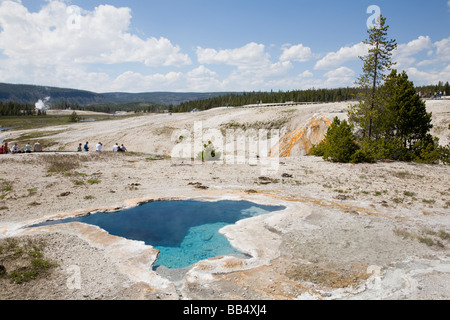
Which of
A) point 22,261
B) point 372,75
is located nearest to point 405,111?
point 372,75

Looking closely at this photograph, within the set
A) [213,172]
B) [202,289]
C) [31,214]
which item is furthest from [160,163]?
[202,289]

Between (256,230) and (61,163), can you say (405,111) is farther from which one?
(61,163)

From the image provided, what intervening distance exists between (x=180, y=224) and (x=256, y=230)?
11.8ft

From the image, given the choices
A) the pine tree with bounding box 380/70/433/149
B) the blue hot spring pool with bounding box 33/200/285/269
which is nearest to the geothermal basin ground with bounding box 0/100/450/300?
the blue hot spring pool with bounding box 33/200/285/269

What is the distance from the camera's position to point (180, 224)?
13.2 metres

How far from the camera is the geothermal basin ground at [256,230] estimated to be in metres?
7.93

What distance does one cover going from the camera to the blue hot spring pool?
34.5 feet

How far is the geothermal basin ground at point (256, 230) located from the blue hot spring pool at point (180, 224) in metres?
0.50

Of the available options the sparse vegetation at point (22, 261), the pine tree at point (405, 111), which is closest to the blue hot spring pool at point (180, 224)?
the sparse vegetation at point (22, 261)

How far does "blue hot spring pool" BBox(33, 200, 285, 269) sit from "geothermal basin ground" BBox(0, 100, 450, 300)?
A: 500 mm

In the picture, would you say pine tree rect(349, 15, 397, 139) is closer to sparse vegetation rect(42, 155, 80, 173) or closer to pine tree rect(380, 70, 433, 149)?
pine tree rect(380, 70, 433, 149)

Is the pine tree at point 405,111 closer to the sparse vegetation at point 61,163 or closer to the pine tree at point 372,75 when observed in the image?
the pine tree at point 372,75

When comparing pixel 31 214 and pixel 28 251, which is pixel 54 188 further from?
pixel 28 251
